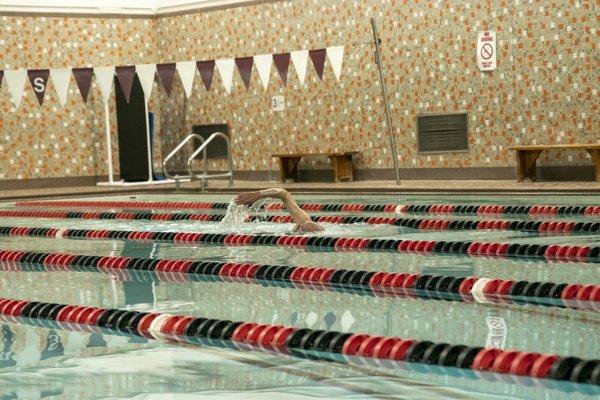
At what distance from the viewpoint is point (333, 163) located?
18.4 metres

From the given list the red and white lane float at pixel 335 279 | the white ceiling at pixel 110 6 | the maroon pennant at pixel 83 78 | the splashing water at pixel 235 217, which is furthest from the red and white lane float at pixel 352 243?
the white ceiling at pixel 110 6

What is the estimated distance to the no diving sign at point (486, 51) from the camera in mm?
16609

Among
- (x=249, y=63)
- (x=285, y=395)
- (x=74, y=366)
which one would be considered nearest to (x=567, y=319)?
(x=285, y=395)

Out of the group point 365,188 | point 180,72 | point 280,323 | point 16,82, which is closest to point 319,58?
point 365,188

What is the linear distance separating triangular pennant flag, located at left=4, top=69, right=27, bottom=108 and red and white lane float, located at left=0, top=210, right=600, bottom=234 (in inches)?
89.8

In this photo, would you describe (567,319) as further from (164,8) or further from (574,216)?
(164,8)

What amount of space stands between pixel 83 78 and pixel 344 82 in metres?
4.16

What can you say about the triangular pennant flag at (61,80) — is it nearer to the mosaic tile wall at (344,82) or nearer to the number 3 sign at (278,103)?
the mosaic tile wall at (344,82)

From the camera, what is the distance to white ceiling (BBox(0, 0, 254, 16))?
65.5 ft

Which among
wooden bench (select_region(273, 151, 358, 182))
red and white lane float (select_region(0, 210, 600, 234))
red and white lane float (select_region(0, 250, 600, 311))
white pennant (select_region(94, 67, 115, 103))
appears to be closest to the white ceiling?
wooden bench (select_region(273, 151, 358, 182))

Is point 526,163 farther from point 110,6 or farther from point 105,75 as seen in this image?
point 110,6

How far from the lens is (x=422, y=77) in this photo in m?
17.6

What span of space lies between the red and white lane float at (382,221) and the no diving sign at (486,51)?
5212 mm

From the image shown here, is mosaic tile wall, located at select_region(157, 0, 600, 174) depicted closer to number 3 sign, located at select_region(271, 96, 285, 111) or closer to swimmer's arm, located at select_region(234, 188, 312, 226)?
number 3 sign, located at select_region(271, 96, 285, 111)
